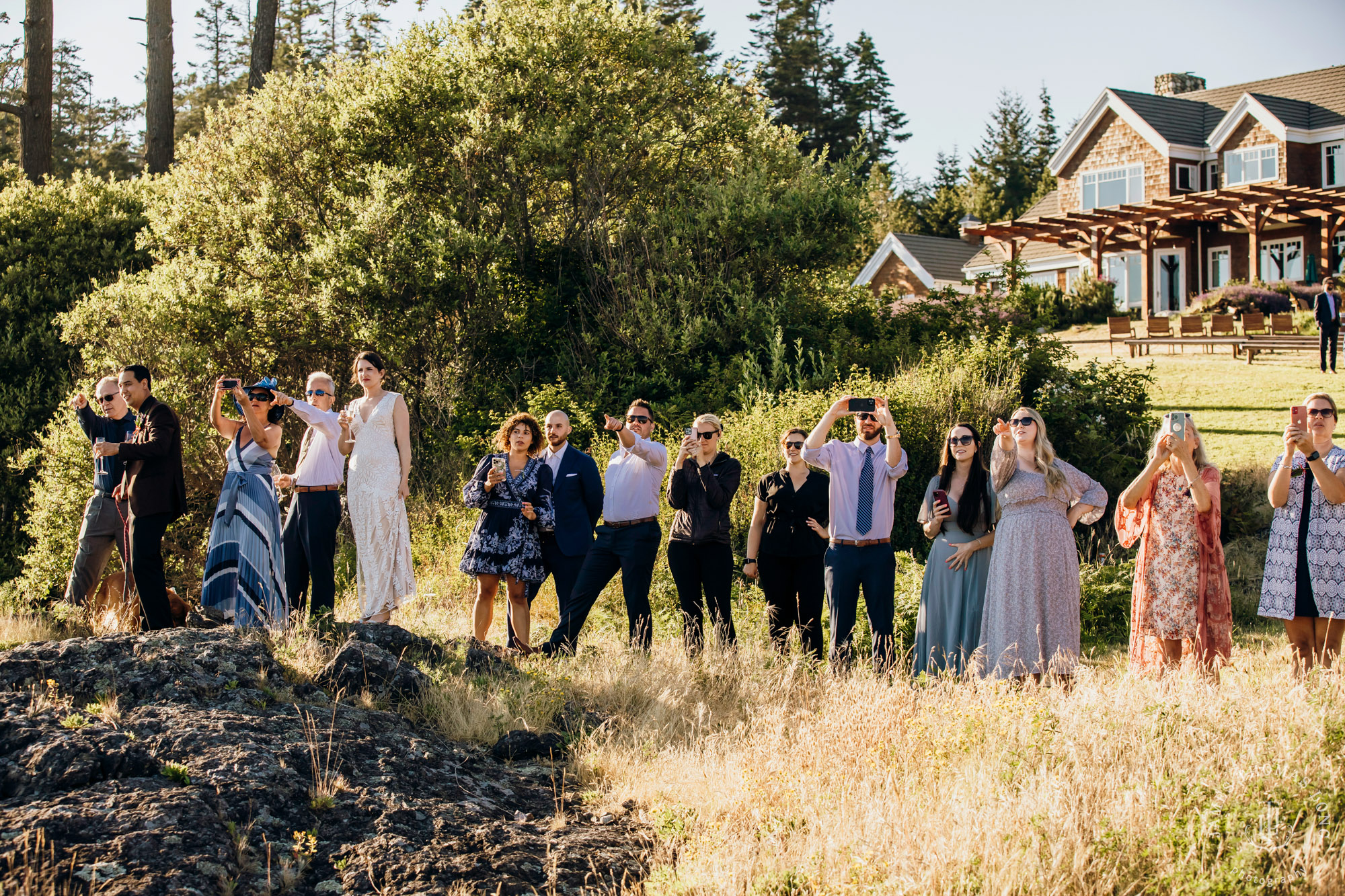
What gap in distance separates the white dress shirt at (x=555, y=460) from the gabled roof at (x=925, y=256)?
1339 inches

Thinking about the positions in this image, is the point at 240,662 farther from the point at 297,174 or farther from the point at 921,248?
the point at 921,248

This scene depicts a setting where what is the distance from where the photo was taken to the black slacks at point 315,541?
302 inches

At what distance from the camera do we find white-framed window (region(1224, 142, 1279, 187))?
3428 centimetres

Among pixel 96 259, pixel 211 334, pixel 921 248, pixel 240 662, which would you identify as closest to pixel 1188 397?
pixel 211 334

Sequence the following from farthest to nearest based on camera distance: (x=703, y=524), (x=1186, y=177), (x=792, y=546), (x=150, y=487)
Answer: (x=1186, y=177) → (x=703, y=524) → (x=792, y=546) → (x=150, y=487)

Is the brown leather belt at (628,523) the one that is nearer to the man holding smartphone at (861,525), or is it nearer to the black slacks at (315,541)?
the man holding smartphone at (861,525)

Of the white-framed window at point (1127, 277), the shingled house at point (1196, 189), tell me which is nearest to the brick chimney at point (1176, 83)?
the shingled house at point (1196, 189)

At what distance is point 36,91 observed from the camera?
66.3ft

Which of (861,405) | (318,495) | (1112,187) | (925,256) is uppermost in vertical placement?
(1112,187)

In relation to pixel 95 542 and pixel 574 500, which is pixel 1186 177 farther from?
pixel 95 542

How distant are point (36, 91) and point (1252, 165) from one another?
111ft

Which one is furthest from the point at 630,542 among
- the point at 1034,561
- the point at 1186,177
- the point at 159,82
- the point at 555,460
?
the point at 1186,177

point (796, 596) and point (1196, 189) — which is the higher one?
point (1196, 189)

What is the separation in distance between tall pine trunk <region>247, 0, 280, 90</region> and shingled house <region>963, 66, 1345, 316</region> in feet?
61.8
